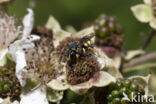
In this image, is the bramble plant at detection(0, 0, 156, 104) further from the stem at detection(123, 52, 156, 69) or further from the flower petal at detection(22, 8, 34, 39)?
the stem at detection(123, 52, 156, 69)

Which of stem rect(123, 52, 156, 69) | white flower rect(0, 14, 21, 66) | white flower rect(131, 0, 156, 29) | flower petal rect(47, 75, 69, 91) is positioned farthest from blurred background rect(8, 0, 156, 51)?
flower petal rect(47, 75, 69, 91)

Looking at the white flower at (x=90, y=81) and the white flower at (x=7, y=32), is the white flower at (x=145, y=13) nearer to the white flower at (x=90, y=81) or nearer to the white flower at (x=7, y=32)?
the white flower at (x=90, y=81)

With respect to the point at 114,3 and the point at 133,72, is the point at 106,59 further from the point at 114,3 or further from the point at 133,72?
the point at 114,3

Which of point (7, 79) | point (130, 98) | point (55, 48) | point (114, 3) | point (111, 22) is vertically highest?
point (114, 3)

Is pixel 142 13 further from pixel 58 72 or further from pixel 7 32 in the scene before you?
pixel 7 32

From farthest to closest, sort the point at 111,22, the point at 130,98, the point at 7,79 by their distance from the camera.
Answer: the point at 111,22 < the point at 7,79 < the point at 130,98

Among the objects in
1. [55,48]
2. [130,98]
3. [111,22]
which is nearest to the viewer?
[130,98]

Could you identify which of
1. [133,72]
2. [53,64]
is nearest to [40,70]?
[53,64]
